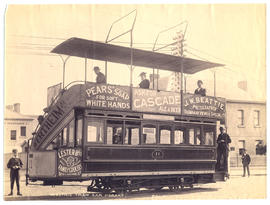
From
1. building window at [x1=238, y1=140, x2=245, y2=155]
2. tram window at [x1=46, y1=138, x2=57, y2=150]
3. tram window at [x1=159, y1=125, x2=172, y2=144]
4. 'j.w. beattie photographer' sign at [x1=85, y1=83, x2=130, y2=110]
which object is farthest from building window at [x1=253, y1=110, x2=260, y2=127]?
tram window at [x1=46, y1=138, x2=57, y2=150]

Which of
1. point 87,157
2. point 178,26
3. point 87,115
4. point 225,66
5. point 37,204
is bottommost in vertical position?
point 37,204

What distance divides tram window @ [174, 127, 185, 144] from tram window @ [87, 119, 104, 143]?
94.5 inches

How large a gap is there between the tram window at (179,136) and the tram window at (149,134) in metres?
0.75

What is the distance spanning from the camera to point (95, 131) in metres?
12.3

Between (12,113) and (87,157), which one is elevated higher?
(12,113)

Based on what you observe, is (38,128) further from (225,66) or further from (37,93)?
(225,66)

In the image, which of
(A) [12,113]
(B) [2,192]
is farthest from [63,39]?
(B) [2,192]

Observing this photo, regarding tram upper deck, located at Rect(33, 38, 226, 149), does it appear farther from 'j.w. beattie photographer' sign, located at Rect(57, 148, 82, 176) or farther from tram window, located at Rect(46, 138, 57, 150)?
'j.w. beattie photographer' sign, located at Rect(57, 148, 82, 176)

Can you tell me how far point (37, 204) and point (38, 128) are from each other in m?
2.29

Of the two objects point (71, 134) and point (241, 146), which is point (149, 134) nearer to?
point (71, 134)

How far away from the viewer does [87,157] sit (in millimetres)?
11945

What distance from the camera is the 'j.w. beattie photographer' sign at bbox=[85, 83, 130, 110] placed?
12.2m

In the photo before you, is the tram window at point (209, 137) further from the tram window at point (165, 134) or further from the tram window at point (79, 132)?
the tram window at point (79, 132)

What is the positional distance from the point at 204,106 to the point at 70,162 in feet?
15.2
